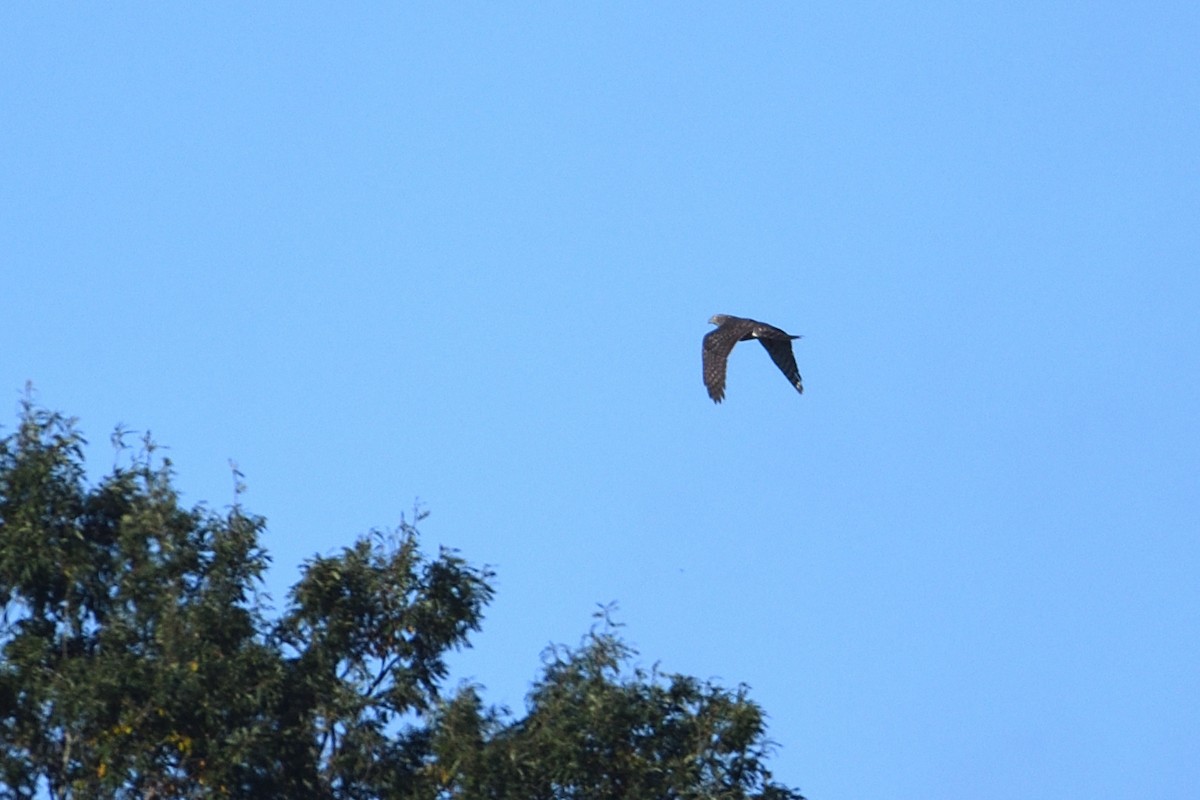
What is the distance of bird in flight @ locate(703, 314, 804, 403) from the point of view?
123 ft

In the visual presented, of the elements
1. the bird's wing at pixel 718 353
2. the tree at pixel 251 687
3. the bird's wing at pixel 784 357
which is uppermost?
the bird's wing at pixel 784 357

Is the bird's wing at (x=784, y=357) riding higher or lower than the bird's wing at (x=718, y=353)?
higher

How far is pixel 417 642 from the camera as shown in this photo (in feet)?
108

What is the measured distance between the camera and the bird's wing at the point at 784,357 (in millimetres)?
39062

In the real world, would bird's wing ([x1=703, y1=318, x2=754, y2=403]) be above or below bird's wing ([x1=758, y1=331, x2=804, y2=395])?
below

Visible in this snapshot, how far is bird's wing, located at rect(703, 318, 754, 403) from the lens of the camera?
37375 millimetres

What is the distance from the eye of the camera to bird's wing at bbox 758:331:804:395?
128 ft

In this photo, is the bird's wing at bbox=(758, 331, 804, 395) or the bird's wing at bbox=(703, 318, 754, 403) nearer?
the bird's wing at bbox=(703, 318, 754, 403)

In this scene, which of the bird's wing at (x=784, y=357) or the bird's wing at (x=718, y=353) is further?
the bird's wing at (x=784, y=357)

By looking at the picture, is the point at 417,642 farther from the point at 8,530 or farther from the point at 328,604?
the point at 8,530

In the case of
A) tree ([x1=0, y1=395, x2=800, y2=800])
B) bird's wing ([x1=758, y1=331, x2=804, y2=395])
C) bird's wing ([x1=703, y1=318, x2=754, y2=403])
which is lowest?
tree ([x1=0, y1=395, x2=800, y2=800])

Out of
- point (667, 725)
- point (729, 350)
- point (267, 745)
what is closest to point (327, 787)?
point (267, 745)

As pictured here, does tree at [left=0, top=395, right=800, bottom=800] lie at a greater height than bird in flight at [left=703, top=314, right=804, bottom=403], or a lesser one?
lesser

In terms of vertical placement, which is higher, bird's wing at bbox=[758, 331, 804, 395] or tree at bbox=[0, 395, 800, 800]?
bird's wing at bbox=[758, 331, 804, 395]
